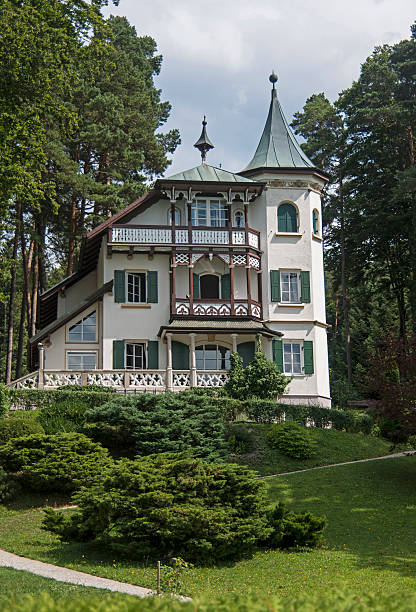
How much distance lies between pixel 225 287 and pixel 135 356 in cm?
494

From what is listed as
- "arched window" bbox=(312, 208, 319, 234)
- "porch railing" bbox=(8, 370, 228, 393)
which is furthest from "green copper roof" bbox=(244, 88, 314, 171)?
"porch railing" bbox=(8, 370, 228, 393)

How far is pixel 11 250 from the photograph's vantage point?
43.2 m

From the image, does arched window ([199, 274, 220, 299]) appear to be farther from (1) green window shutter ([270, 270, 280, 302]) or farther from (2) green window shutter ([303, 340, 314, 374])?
(2) green window shutter ([303, 340, 314, 374])

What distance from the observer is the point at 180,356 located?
3238cm

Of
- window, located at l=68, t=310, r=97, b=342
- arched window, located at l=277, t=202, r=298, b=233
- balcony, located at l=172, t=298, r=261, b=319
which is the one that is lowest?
window, located at l=68, t=310, r=97, b=342

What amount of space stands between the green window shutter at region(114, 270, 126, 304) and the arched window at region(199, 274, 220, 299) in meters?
3.41

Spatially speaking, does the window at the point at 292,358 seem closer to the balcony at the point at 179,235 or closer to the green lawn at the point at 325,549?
the balcony at the point at 179,235

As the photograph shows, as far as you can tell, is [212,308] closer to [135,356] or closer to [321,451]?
[135,356]

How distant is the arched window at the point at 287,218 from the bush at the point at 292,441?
1246cm

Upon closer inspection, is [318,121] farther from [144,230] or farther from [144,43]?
[144,230]

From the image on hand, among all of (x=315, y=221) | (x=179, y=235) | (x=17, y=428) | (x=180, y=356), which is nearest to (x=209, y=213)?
(x=179, y=235)

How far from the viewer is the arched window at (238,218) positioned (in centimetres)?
3484

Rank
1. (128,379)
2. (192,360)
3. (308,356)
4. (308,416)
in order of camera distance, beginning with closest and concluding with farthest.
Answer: (308,416) < (128,379) < (192,360) < (308,356)

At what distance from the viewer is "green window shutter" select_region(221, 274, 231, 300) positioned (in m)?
33.6
